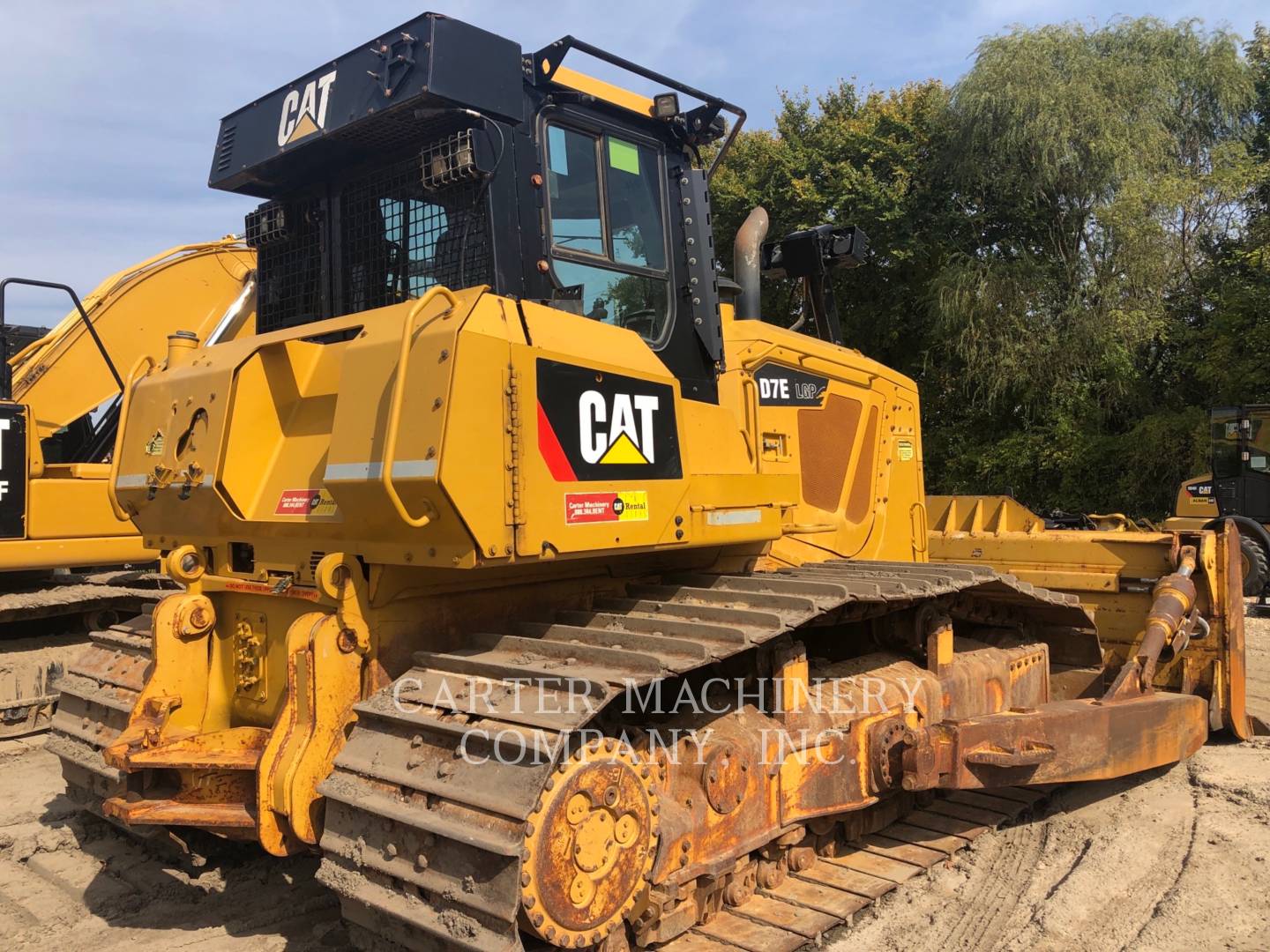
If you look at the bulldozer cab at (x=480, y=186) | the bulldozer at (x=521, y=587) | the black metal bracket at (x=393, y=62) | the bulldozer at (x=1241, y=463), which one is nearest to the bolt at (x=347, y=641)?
the bulldozer at (x=521, y=587)

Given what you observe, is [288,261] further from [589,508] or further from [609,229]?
[589,508]

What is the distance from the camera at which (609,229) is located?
3.92 metres

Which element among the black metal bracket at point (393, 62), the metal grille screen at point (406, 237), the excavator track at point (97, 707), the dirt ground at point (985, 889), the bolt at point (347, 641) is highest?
the black metal bracket at point (393, 62)

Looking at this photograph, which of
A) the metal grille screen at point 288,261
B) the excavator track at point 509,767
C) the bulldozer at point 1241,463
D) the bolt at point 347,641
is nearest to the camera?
the excavator track at point 509,767

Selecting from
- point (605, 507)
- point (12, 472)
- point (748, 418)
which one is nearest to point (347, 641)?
point (605, 507)

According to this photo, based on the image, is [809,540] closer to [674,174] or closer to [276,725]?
[674,174]

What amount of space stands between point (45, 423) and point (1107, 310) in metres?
16.4

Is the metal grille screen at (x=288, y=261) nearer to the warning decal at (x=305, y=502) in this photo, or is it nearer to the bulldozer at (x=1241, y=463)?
the warning decal at (x=305, y=502)

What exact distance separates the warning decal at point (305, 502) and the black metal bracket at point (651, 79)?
1.71 metres

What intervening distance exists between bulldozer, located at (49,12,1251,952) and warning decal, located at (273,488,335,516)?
2cm

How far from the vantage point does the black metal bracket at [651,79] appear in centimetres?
368

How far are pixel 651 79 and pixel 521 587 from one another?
7.04ft

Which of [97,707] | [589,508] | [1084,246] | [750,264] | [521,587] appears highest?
[1084,246]

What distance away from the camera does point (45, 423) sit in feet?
26.4
